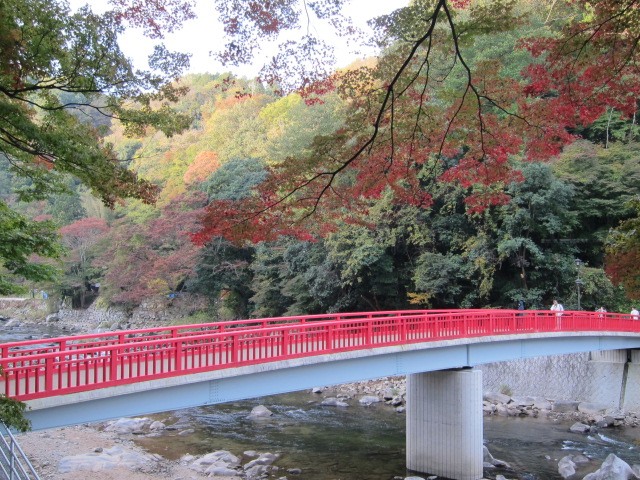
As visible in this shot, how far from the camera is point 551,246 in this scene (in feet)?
86.1

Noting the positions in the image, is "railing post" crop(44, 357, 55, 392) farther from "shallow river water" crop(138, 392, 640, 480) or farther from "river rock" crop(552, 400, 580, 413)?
"river rock" crop(552, 400, 580, 413)

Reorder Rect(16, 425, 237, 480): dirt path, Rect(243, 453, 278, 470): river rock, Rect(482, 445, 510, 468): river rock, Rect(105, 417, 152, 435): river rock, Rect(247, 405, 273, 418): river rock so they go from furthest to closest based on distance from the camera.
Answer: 1. Rect(247, 405, 273, 418): river rock
2. Rect(105, 417, 152, 435): river rock
3. Rect(482, 445, 510, 468): river rock
4. Rect(243, 453, 278, 470): river rock
5. Rect(16, 425, 237, 480): dirt path

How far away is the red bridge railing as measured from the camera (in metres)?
8.23

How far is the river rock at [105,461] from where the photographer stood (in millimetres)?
13387

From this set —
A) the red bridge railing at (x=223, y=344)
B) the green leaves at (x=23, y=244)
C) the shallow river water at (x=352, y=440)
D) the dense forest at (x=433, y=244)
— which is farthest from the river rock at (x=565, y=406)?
the green leaves at (x=23, y=244)

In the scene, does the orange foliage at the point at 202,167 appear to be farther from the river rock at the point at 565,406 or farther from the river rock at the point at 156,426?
the river rock at the point at 565,406

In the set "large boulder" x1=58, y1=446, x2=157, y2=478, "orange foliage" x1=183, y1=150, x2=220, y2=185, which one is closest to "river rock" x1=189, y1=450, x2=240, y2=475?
"large boulder" x1=58, y1=446, x2=157, y2=478

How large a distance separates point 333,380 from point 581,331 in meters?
11.1

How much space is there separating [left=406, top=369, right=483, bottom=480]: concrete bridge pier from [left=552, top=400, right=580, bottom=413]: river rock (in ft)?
26.2

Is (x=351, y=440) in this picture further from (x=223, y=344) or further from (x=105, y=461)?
(x=223, y=344)

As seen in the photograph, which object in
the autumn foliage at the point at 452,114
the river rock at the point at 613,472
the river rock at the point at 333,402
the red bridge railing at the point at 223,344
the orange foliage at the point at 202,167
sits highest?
the orange foliage at the point at 202,167

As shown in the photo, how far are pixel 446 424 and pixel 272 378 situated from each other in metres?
5.80

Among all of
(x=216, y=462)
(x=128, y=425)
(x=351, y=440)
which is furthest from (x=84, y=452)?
(x=351, y=440)

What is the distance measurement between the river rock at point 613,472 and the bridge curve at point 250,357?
3.88m
